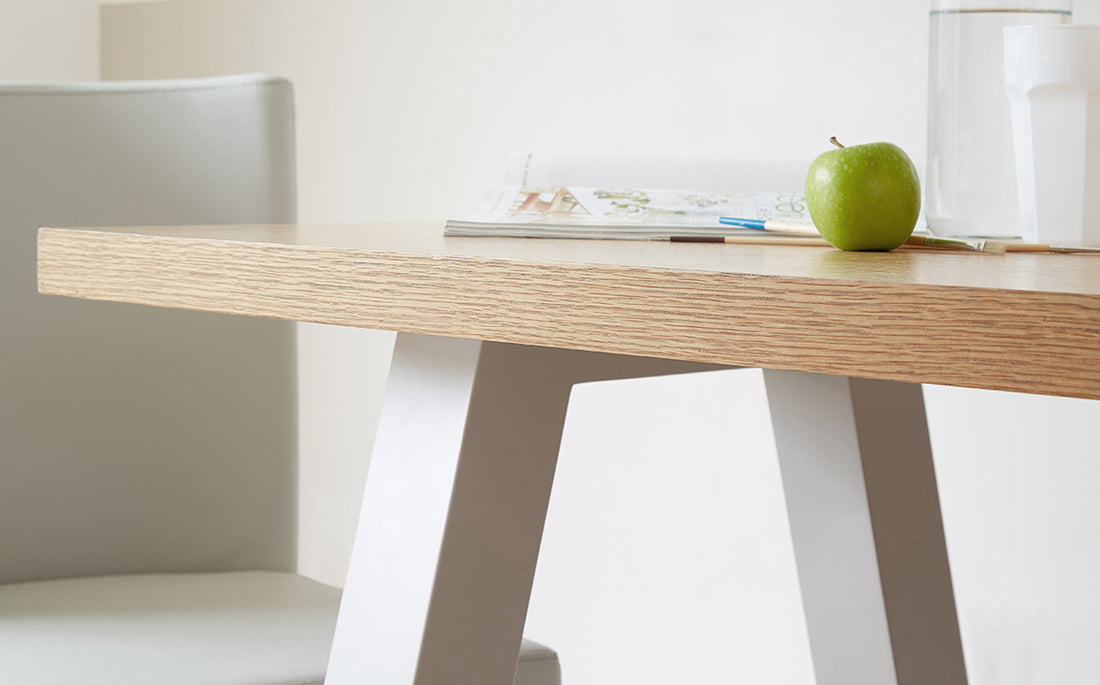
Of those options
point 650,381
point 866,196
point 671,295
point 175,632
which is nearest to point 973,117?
point 866,196

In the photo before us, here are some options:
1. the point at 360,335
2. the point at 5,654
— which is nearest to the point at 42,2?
the point at 360,335

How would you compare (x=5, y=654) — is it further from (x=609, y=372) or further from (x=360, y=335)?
(x=360, y=335)

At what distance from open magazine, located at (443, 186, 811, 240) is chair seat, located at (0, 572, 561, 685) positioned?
1.13 feet

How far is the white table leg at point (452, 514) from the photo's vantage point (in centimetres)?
65

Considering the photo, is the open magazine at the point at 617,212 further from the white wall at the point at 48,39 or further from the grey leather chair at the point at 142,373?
the white wall at the point at 48,39

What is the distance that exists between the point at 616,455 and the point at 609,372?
3.87 ft

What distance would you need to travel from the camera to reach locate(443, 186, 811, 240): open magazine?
2.44 feet

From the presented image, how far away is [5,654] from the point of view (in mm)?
918

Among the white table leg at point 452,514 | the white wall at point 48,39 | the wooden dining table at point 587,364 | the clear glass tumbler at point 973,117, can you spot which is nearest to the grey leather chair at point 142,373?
the wooden dining table at point 587,364

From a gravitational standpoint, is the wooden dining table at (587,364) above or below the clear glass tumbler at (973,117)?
below

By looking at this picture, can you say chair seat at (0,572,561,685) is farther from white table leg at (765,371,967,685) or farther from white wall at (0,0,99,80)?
white wall at (0,0,99,80)

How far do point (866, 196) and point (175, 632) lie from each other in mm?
→ 654

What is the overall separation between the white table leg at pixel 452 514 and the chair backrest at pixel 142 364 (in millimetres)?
583

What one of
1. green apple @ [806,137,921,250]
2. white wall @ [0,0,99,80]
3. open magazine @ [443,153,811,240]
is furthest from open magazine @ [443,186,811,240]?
white wall @ [0,0,99,80]
